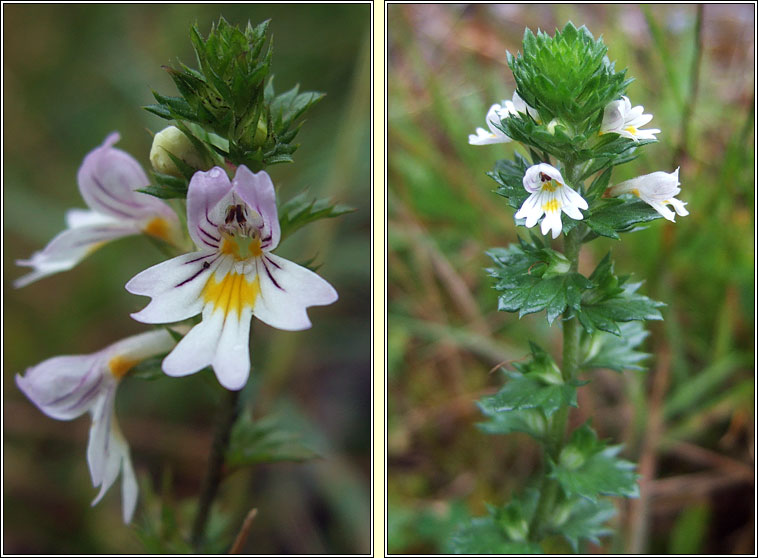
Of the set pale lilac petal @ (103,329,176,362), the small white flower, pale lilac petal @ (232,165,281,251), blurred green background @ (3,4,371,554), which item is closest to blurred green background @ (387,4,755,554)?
blurred green background @ (3,4,371,554)

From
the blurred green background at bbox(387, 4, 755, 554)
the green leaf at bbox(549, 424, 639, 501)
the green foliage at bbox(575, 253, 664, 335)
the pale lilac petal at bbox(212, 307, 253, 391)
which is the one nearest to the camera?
the pale lilac petal at bbox(212, 307, 253, 391)

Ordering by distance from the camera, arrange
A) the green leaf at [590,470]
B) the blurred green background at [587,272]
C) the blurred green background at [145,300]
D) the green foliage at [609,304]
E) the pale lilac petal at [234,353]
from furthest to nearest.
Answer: the blurred green background at [145,300], the blurred green background at [587,272], the green leaf at [590,470], the green foliage at [609,304], the pale lilac petal at [234,353]

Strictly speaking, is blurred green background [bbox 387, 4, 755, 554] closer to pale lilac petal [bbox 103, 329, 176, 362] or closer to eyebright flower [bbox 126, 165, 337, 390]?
pale lilac petal [bbox 103, 329, 176, 362]

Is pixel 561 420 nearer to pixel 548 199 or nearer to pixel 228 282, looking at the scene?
pixel 548 199

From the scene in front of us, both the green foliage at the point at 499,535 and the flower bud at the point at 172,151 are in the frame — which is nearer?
the flower bud at the point at 172,151

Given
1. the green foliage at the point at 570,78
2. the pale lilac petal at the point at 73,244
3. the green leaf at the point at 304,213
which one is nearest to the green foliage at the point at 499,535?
the green leaf at the point at 304,213

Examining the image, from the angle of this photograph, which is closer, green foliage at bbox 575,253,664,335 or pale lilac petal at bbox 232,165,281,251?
pale lilac petal at bbox 232,165,281,251

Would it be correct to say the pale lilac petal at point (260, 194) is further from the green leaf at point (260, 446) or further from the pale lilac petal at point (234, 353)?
the green leaf at point (260, 446)
